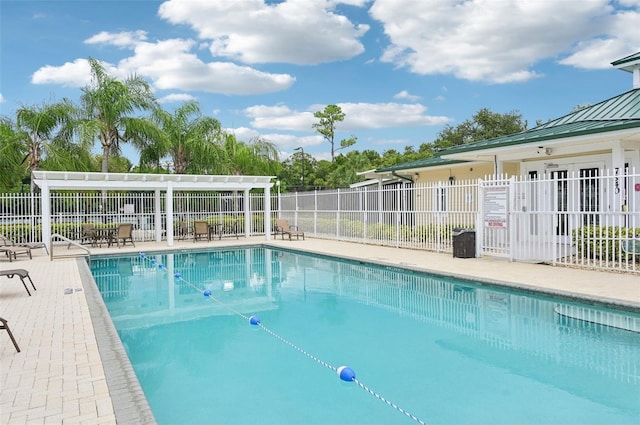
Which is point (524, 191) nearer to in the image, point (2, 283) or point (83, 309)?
point (83, 309)

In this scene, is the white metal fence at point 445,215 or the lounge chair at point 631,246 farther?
the white metal fence at point 445,215

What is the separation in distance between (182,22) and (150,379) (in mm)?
16429

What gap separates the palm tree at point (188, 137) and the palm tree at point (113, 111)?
1.25 m

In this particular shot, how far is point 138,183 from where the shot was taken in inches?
708

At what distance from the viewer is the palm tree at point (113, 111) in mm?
22719

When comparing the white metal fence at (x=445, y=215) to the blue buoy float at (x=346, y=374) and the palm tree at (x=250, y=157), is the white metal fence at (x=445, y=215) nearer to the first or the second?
the blue buoy float at (x=346, y=374)

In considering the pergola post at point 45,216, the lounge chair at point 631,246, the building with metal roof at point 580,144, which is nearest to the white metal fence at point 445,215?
the lounge chair at point 631,246

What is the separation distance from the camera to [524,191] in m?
11.5

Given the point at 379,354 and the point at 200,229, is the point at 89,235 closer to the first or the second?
the point at 200,229

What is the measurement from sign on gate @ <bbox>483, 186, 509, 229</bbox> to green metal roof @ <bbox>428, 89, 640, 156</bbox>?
1832mm

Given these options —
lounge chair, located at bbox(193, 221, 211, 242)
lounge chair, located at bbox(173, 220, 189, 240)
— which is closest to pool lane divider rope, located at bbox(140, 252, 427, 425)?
lounge chair, located at bbox(193, 221, 211, 242)

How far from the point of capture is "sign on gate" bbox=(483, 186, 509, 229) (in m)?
11.5

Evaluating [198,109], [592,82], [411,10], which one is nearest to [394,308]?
[411,10]

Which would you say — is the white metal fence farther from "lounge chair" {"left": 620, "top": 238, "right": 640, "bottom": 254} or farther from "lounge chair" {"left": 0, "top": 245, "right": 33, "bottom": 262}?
"lounge chair" {"left": 0, "top": 245, "right": 33, "bottom": 262}
